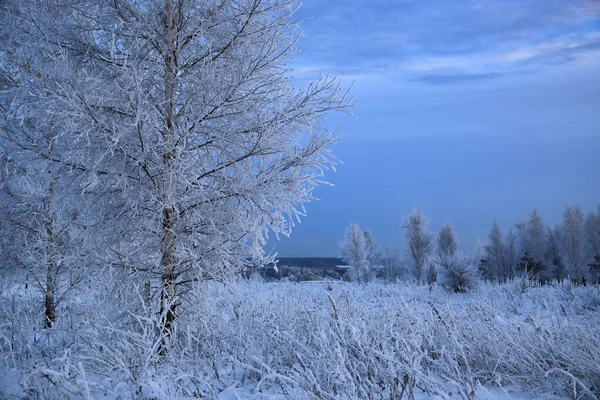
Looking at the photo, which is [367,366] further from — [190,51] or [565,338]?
[190,51]

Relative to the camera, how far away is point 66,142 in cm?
466

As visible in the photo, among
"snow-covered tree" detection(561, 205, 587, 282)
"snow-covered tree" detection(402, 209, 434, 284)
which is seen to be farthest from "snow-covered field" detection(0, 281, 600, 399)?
"snow-covered tree" detection(561, 205, 587, 282)

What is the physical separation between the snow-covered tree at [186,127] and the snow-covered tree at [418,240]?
93.5 feet

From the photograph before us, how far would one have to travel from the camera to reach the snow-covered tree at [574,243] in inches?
1339

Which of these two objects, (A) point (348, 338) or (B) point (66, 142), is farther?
(B) point (66, 142)

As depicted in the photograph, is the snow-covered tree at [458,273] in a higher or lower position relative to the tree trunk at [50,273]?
lower

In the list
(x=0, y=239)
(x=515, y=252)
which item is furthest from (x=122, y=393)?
(x=515, y=252)

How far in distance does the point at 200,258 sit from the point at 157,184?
1.02 m

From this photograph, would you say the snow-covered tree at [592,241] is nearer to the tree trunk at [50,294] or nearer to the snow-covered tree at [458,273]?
the snow-covered tree at [458,273]

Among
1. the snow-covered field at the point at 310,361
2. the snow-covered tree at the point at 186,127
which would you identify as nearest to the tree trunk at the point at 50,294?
the snow-covered field at the point at 310,361

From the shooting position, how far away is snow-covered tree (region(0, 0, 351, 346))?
438 cm

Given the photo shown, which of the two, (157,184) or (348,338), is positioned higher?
(157,184)

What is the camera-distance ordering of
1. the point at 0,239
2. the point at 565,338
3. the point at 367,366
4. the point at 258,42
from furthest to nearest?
Answer: the point at 0,239, the point at 258,42, the point at 565,338, the point at 367,366

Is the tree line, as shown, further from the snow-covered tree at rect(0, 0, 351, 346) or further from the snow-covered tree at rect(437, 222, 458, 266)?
the snow-covered tree at rect(0, 0, 351, 346)
